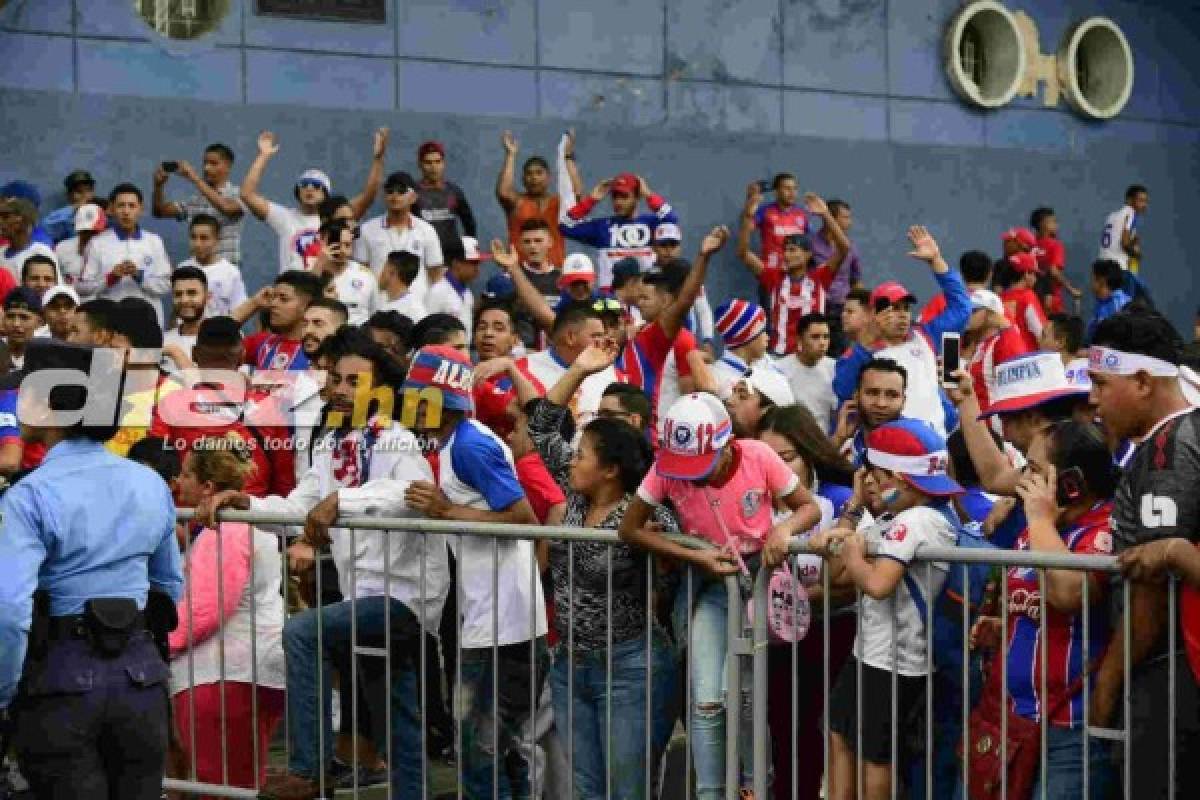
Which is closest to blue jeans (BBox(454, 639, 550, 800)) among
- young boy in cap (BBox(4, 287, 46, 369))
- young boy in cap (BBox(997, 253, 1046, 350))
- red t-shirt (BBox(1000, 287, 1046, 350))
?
young boy in cap (BBox(4, 287, 46, 369))

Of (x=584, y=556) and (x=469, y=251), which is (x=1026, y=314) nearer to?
(x=469, y=251)

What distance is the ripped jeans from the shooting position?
7531mm

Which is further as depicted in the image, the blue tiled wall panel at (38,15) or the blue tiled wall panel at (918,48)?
the blue tiled wall panel at (918,48)

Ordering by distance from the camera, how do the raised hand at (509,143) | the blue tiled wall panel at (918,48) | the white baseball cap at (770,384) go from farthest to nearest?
the blue tiled wall panel at (918,48)
the raised hand at (509,143)
the white baseball cap at (770,384)

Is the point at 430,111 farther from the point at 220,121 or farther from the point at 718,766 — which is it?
the point at 718,766

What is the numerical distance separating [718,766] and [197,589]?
2342 millimetres

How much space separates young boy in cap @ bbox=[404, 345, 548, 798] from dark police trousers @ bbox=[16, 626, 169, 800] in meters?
1.42

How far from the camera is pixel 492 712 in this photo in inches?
316

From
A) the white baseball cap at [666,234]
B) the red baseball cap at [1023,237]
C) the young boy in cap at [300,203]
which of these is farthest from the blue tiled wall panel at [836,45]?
the white baseball cap at [666,234]

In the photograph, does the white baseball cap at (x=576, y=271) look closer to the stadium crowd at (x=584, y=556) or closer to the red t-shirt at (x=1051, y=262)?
the stadium crowd at (x=584, y=556)

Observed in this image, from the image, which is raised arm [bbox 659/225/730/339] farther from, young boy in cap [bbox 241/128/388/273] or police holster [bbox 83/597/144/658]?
young boy in cap [bbox 241/128/388/273]

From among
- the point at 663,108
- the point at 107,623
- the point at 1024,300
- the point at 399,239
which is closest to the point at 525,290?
the point at 399,239

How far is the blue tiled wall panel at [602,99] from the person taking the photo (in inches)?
802

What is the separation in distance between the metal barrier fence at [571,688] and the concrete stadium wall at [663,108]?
952cm
